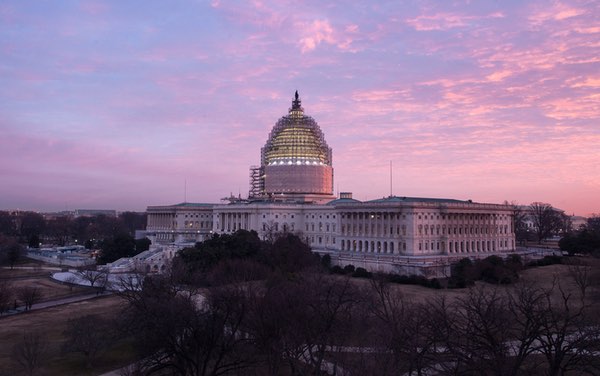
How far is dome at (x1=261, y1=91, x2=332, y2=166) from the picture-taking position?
124 metres

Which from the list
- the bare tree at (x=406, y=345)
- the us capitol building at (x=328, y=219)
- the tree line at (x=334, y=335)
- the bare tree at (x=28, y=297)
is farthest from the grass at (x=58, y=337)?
the us capitol building at (x=328, y=219)

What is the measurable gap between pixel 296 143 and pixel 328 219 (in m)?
26.5

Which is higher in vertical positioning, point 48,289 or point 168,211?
point 168,211

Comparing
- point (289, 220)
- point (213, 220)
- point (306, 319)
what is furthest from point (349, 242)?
point (306, 319)

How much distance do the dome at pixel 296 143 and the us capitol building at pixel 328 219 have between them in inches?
8.8

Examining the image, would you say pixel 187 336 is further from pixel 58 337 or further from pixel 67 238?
pixel 67 238

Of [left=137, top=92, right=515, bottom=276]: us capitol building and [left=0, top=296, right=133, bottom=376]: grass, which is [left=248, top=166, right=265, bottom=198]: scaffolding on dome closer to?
[left=137, top=92, right=515, bottom=276]: us capitol building

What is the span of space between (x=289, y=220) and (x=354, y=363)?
Answer: 8475 cm

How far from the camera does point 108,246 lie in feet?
313

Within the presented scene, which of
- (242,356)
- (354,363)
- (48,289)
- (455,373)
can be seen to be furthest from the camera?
(48,289)

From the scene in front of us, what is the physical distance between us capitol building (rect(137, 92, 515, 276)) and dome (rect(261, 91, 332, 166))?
224mm

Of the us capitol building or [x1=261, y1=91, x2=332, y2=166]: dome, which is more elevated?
[x1=261, y1=91, x2=332, y2=166]: dome

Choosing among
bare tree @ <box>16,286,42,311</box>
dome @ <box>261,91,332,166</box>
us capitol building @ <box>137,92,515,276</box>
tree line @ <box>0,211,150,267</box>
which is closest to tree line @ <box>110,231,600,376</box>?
bare tree @ <box>16,286,42,311</box>

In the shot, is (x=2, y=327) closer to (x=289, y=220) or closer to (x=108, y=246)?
(x=108, y=246)
